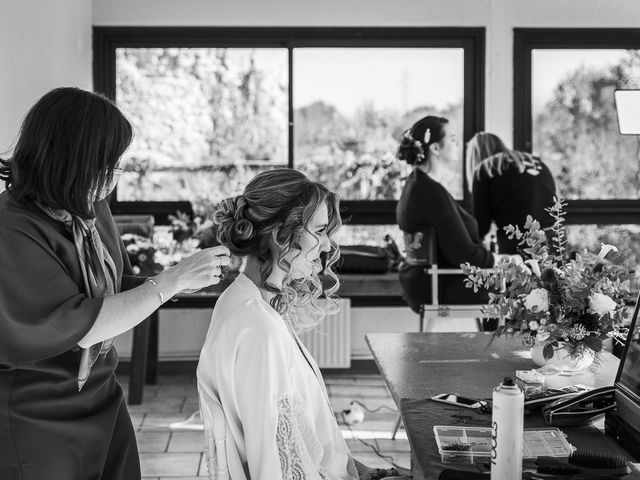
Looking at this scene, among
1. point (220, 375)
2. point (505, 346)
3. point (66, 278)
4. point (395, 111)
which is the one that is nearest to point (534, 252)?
point (505, 346)

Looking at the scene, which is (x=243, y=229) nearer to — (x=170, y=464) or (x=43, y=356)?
(x=43, y=356)

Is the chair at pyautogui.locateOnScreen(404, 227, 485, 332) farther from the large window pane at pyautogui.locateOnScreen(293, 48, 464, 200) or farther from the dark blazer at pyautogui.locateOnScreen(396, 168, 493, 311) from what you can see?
the large window pane at pyautogui.locateOnScreen(293, 48, 464, 200)

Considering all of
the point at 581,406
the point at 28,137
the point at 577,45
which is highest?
the point at 577,45

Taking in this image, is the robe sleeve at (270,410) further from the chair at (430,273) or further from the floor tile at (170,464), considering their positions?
the chair at (430,273)

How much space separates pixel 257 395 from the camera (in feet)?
6.18

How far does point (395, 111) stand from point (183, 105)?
52.5 inches

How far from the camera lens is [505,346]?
3.12m

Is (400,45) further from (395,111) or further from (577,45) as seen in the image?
(577,45)

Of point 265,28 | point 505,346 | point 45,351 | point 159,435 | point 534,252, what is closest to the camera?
point 45,351

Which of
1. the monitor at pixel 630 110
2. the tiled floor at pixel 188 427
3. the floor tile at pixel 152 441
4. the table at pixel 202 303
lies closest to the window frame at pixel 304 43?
the table at pixel 202 303

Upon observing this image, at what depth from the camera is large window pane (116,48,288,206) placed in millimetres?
5844

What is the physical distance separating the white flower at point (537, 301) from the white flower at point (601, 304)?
0.12m

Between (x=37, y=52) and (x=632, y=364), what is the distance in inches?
137

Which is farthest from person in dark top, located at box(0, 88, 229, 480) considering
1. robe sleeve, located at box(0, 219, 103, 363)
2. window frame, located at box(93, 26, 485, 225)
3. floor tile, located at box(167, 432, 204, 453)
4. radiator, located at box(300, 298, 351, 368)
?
window frame, located at box(93, 26, 485, 225)
